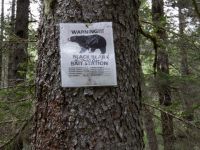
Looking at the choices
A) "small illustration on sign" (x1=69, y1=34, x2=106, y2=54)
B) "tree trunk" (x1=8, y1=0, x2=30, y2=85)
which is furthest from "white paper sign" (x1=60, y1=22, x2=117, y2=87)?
"tree trunk" (x1=8, y1=0, x2=30, y2=85)

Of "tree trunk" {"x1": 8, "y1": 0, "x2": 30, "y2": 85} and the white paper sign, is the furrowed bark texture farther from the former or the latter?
"tree trunk" {"x1": 8, "y1": 0, "x2": 30, "y2": 85}

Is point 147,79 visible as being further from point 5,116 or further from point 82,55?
point 82,55

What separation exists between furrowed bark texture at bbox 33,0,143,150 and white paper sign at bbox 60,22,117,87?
27 millimetres

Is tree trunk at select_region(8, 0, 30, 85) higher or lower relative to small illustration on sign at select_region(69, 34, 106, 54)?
higher

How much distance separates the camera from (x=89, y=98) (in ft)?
4.84

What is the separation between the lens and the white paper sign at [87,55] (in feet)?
4.94

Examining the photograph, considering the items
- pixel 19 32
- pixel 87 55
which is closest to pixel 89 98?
pixel 87 55

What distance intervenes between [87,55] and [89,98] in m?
0.19

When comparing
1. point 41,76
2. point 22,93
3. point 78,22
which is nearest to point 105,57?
point 78,22

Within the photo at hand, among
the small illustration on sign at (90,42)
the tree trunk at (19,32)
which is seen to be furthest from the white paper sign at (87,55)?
the tree trunk at (19,32)

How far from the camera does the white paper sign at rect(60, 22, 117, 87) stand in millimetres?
1505

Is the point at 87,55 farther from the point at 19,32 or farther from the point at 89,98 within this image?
the point at 19,32

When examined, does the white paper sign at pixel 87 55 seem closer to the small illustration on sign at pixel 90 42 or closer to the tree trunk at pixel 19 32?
the small illustration on sign at pixel 90 42

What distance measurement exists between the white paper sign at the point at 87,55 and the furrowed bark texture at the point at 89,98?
0.03 metres
